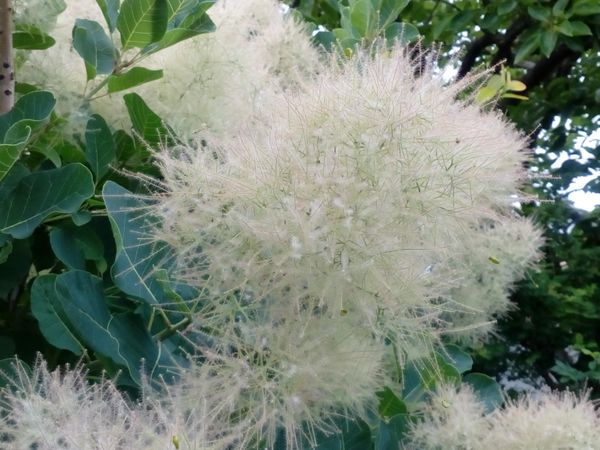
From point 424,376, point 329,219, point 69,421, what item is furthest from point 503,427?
point 69,421

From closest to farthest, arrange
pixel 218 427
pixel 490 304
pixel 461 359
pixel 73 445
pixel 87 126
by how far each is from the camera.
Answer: pixel 73 445, pixel 218 427, pixel 87 126, pixel 461 359, pixel 490 304

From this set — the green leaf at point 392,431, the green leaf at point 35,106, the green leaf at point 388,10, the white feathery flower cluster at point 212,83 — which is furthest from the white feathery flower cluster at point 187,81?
the green leaf at point 392,431

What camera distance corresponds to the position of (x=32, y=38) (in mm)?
1120

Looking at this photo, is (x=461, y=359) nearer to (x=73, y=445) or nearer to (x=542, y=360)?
(x=73, y=445)

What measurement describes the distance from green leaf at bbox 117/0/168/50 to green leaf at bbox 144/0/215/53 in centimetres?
2

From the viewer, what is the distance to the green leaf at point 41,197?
3.26ft

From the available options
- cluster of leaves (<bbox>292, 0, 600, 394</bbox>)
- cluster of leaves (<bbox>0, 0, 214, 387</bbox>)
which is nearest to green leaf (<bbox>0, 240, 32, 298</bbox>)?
cluster of leaves (<bbox>0, 0, 214, 387</bbox>)

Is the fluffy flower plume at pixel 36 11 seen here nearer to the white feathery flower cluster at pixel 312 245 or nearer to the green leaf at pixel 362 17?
the white feathery flower cluster at pixel 312 245

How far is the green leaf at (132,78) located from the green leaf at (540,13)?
5.46 feet

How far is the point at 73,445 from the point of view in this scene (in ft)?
2.30

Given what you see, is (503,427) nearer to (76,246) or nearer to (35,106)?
(76,246)

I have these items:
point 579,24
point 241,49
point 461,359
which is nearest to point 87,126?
point 241,49

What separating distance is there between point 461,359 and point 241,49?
567 millimetres

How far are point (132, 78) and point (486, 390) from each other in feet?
2.24
